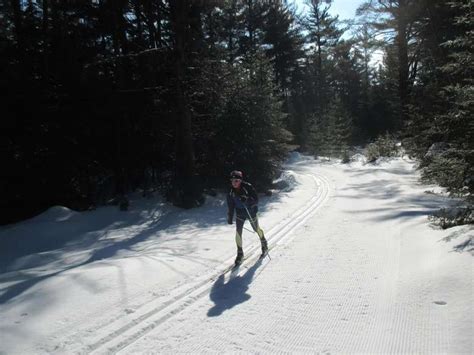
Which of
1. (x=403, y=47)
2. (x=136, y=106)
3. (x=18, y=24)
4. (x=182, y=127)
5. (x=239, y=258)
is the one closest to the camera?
(x=239, y=258)

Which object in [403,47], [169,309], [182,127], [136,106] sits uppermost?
[403,47]

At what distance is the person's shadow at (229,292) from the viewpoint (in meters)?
5.54

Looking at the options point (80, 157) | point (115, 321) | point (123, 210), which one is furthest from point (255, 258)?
point (80, 157)

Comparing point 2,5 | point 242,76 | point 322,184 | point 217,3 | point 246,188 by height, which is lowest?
point 322,184

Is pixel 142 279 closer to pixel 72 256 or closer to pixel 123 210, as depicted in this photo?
pixel 72 256

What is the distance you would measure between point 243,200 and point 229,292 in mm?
2300

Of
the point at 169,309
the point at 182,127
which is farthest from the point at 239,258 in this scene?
the point at 182,127

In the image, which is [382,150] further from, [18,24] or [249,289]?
[249,289]

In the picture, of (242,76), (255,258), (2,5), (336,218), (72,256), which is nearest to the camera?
(255,258)

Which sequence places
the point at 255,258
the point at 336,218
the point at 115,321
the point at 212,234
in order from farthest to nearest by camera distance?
the point at 336,218 → the point at 212,234 → the point at 255,258 → the point at 115,321

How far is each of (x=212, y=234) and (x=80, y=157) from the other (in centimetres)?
737

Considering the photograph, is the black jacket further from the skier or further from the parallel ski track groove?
the parallel ski track groove

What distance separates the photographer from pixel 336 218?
11195mm

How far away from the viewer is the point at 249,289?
622cm
